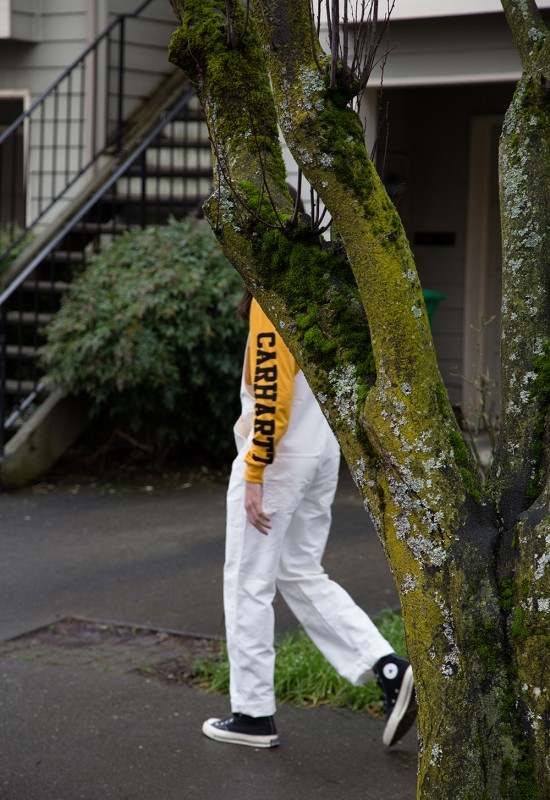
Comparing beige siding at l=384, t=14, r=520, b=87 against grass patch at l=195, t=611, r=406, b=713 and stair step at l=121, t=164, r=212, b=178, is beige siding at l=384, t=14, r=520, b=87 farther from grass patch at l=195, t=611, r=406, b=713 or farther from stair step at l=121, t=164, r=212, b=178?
grass patch at l=195, t=611, r=406, b=713

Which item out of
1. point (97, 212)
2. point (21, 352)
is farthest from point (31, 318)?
point (97, 212)

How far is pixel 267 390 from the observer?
4465 millimetres

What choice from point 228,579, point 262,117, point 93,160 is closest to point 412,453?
point 262,117

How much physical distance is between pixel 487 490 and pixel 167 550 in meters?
4.82

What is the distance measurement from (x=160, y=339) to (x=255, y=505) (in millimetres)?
4598

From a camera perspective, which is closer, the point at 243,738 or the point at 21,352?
the point at 243,738

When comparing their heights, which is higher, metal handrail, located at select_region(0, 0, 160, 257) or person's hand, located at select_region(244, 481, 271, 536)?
metal handrail, located at select_region(0, 0, 160, 257)

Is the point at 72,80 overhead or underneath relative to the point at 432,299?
overhead

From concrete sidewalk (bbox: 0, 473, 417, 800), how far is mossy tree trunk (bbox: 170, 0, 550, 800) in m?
1.54

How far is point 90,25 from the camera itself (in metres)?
A: 12.0

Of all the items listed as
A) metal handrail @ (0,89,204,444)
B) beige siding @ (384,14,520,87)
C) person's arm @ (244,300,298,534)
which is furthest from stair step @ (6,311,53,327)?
person's arm @ (244,300,298,534)

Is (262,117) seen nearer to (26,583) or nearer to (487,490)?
(487,490)

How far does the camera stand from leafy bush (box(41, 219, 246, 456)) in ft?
29.2

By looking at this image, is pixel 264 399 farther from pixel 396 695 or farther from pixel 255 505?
pixel 396 695
